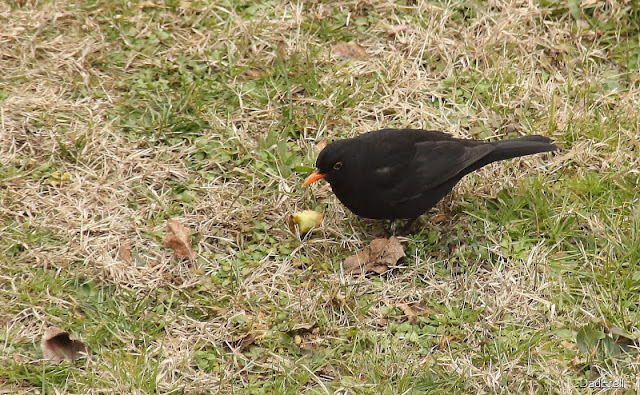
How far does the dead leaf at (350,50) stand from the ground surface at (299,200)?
0.22 ft

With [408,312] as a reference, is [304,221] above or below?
above

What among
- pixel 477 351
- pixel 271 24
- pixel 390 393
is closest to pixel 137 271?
pixel 390 393

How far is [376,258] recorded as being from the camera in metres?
4.80

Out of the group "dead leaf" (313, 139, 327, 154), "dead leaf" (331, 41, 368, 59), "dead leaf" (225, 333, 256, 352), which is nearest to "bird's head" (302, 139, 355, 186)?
"dead leaf" (313, 139, 327, 154)

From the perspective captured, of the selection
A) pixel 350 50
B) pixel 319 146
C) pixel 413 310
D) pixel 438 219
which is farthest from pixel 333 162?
pixel 350 50

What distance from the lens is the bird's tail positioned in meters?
5.02

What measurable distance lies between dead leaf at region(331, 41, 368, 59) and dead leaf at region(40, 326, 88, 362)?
2.97 meters

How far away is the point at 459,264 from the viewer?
4.79 meters

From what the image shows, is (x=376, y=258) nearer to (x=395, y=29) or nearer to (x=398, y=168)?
(x=398, y=168)

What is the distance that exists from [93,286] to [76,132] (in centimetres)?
129

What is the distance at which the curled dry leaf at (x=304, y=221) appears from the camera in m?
4.94

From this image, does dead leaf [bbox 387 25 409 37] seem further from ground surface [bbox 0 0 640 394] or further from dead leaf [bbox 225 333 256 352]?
dead leaf [bbox 225 333 256 352]

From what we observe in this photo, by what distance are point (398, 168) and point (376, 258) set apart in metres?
0.58

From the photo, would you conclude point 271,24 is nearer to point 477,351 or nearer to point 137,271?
point 137,271
